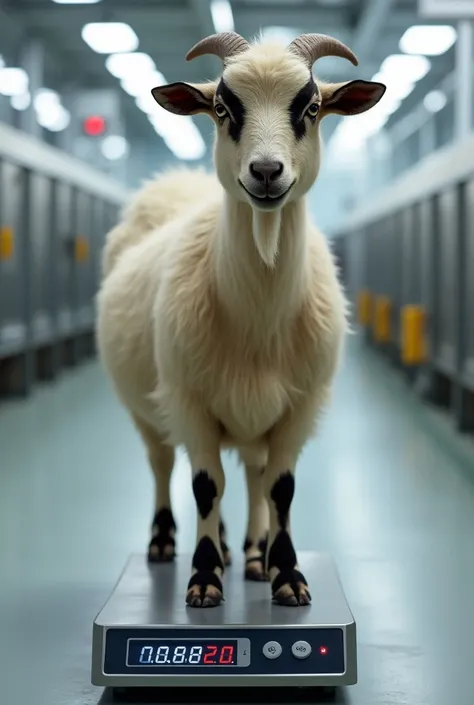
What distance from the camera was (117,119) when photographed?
51.6 ft

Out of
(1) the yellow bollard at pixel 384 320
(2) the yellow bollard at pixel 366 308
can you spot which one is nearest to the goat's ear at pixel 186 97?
(1) the yellow bollard at pixel 384 320

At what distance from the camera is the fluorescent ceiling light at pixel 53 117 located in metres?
18.1

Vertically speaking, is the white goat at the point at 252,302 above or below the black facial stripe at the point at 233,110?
below

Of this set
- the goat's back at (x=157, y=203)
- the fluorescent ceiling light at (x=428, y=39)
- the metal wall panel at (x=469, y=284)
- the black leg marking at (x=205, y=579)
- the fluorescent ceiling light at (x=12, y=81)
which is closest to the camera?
the black leg marking at (x=205, y=579)

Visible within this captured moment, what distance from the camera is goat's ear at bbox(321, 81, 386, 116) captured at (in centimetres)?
298

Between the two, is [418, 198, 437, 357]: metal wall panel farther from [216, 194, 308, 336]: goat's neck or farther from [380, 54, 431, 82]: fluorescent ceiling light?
[216, 194, 308, 336]: goat's neck

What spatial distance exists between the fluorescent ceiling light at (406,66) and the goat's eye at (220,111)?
38.8ft

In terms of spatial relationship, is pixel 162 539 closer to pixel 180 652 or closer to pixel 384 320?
pixel 180 652

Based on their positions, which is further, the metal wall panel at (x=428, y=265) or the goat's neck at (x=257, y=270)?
the metal wall panel at (x=428, y=265)

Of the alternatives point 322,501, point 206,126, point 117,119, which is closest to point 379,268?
point 117,119

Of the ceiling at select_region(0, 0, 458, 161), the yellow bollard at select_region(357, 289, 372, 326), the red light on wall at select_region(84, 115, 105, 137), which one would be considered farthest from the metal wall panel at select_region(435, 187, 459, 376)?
the red light on wall at select_region(84, 115, 105, 137)

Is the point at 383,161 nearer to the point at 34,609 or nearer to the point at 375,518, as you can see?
the point at 375,518

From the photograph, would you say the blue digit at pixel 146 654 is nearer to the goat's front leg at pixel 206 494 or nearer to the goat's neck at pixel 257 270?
the goat's front leg at pixel 206 494

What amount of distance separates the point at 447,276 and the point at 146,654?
7112mm
